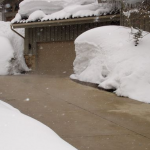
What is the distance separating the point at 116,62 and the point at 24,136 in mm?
6346

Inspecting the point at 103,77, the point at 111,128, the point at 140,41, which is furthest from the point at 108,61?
the point at 111,128

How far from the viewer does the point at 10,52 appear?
14289 millimetres

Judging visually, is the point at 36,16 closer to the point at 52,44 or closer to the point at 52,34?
the point at 52,34

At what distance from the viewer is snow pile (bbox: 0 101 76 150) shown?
7.30 feet

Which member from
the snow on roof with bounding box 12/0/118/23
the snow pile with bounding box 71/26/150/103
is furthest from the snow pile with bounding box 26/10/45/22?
the snow pile with bounding box 71/26/150/103

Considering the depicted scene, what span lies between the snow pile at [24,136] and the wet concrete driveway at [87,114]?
3.82ft

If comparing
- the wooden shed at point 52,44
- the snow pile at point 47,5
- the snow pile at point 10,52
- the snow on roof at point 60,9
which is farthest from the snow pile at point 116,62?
the snow pile at point 47,5

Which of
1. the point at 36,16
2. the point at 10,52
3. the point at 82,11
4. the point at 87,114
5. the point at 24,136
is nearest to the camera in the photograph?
the point at 24,136

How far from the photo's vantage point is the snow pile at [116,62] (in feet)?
24.9

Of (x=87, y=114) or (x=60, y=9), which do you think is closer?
(x=87, y=114)

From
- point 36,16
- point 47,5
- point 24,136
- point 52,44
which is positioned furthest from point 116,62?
point 47,5

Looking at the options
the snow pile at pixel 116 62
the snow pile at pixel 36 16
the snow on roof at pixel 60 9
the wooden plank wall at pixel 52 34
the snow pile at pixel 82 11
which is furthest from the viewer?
the snow pile at pixel 36 16

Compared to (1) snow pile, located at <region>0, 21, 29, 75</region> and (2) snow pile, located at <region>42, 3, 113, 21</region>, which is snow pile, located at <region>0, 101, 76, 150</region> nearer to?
(2) snow pile, located at <region>42, 3, 113, 21</region>

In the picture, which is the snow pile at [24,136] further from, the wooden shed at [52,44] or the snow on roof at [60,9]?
the wooden shed at [52,44]
